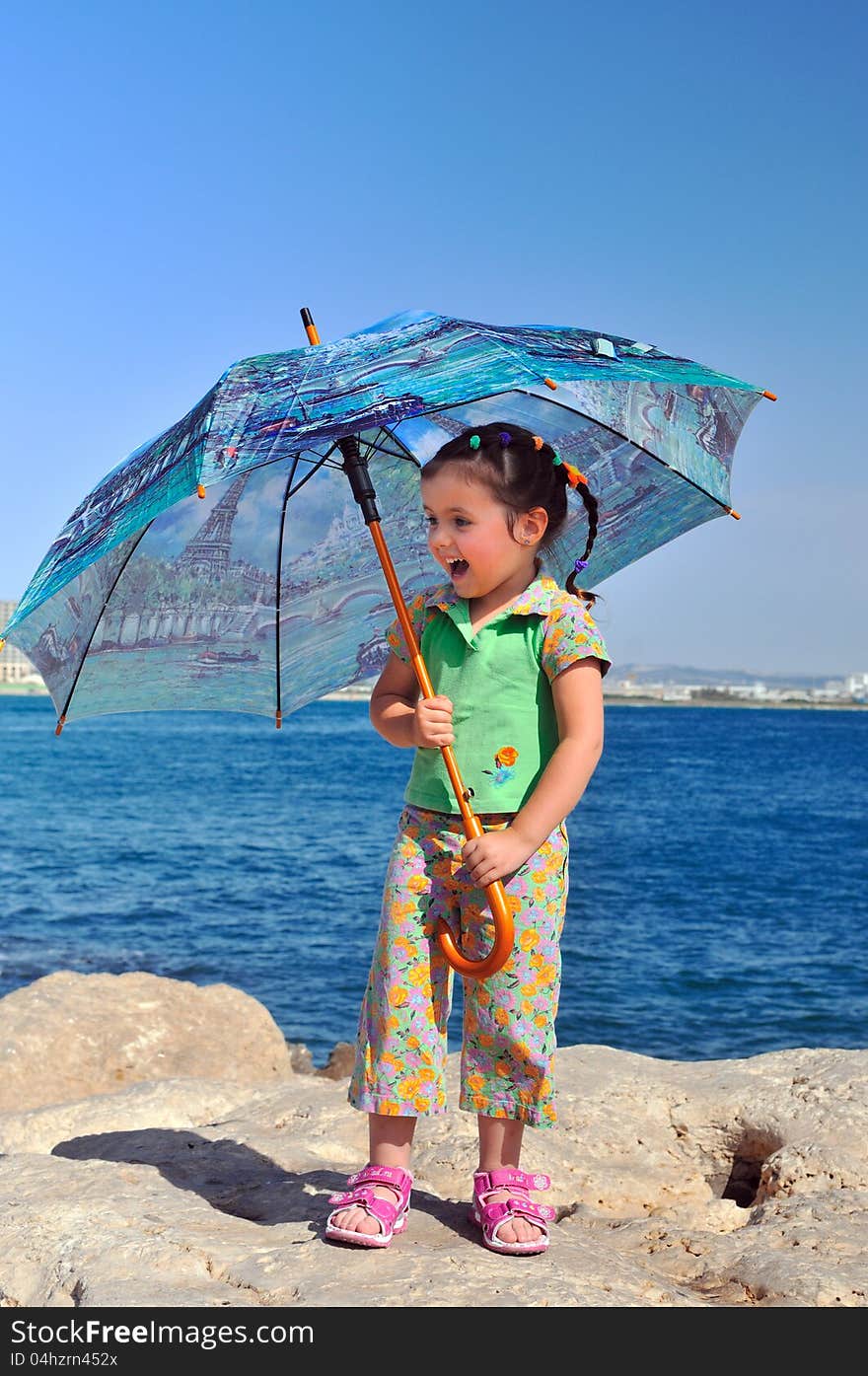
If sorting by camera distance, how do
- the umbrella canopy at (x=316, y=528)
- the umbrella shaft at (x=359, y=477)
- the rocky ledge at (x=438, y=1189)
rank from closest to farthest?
the rocky ledge at (x=438, y=1189) → the umbrella canopy at (x=316, y=528) → the umbrella shaft at (x=359, y=477)

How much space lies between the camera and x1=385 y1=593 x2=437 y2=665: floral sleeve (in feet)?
11.9

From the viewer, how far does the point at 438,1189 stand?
170 inches

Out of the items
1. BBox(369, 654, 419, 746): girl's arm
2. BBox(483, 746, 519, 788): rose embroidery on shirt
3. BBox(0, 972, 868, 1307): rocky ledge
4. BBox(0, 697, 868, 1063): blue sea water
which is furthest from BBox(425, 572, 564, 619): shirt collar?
BBox(0, 697, 868, 1063): blue sea water

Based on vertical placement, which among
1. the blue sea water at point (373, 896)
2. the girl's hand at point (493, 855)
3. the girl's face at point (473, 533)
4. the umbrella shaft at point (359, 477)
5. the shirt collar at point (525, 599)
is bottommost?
the blue sea water at point (373, 896)

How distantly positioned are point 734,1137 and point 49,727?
103 meters

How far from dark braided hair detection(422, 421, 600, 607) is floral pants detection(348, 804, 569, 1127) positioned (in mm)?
884

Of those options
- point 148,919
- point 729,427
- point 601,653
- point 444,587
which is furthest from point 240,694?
point 148,919

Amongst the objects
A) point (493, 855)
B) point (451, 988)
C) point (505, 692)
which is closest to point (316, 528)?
point (505, 692)

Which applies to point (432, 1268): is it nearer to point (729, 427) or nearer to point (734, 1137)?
point (734, 1137)

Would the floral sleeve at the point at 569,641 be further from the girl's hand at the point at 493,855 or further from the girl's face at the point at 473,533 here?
the girl's hand at the point at 493,855

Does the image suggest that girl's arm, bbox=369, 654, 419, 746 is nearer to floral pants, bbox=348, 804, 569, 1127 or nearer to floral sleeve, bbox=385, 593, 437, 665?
floral sleeve, bbox=385, 593, 437, 665

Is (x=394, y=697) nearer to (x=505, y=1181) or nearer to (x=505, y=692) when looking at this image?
(x=505, y=692)

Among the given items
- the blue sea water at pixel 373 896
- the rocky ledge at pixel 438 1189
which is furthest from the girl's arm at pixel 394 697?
the blue sea water at pixel 373 896

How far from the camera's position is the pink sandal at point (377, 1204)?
329 cm
